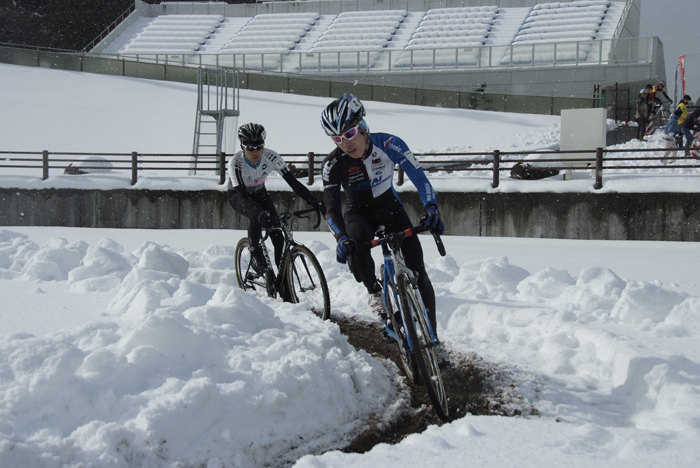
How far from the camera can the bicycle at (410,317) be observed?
13.0 ft

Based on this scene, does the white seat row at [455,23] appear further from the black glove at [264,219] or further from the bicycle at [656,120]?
the black glove at [264,219]

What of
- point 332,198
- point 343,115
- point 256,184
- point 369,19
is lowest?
point 332,198

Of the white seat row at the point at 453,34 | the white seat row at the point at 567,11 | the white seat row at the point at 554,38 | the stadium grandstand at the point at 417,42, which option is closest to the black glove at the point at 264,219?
Result: the stadium grandstand at the point at 417,42

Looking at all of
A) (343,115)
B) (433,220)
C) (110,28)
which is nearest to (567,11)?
(110,28)

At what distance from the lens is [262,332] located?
4516mm

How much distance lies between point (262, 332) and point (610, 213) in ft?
40.2

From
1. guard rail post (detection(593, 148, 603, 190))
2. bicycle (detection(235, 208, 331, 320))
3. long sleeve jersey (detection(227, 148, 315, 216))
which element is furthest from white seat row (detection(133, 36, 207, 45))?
bicycle (detection(235, 208, 331, 320))

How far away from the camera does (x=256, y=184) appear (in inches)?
281

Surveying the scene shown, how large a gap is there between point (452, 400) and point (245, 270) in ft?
12.9

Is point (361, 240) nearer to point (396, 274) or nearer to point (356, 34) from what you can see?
point (396, 274)

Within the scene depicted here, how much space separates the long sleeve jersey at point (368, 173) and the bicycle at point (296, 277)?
3.42ft

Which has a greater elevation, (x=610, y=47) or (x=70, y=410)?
(x=610, y=47)

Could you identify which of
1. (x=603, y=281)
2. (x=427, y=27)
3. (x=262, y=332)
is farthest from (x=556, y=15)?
(x=262, y=332)

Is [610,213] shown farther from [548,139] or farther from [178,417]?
[178,417]
